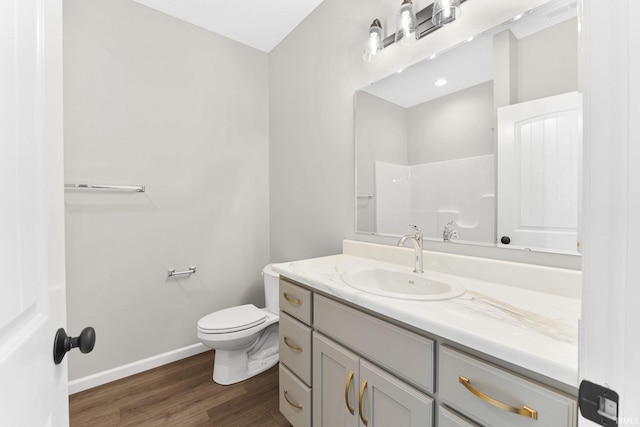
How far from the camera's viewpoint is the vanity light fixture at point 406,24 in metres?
1.32

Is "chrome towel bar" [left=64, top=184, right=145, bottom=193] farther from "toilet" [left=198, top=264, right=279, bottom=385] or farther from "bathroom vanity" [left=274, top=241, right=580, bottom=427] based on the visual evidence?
"bathroom vanity" [left=274, top=241, right=580, bottom=427]

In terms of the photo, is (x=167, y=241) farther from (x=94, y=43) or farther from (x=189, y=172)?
(x=94, y=43)

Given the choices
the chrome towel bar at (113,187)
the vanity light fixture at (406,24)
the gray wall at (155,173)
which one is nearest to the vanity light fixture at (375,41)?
the vanity light fixture at (406,24)

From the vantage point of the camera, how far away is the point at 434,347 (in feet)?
2.56

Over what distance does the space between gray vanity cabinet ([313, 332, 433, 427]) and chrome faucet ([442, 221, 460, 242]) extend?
0.70 meters

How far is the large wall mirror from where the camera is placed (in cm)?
98

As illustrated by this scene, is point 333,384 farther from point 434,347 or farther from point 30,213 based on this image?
point 30,213

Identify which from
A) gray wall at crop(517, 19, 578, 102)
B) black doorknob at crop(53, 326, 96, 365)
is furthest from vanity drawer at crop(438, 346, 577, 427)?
gray wall at crop(517, 19, 578, 102)

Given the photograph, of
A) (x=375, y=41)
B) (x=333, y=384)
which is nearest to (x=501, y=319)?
(x=333, y=384)

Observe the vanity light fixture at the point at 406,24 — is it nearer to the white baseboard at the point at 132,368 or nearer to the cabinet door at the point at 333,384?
the cabinet door at the point at 333,384

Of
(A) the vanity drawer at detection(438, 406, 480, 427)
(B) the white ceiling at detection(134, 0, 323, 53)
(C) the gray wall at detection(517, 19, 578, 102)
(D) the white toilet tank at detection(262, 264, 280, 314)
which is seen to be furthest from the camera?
(D) the white toilet tank at detection(262, 264, 280, 314)

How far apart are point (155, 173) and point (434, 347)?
2081mm

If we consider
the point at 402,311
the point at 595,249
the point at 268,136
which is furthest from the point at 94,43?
the point at 595,249

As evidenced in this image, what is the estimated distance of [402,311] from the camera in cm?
82
